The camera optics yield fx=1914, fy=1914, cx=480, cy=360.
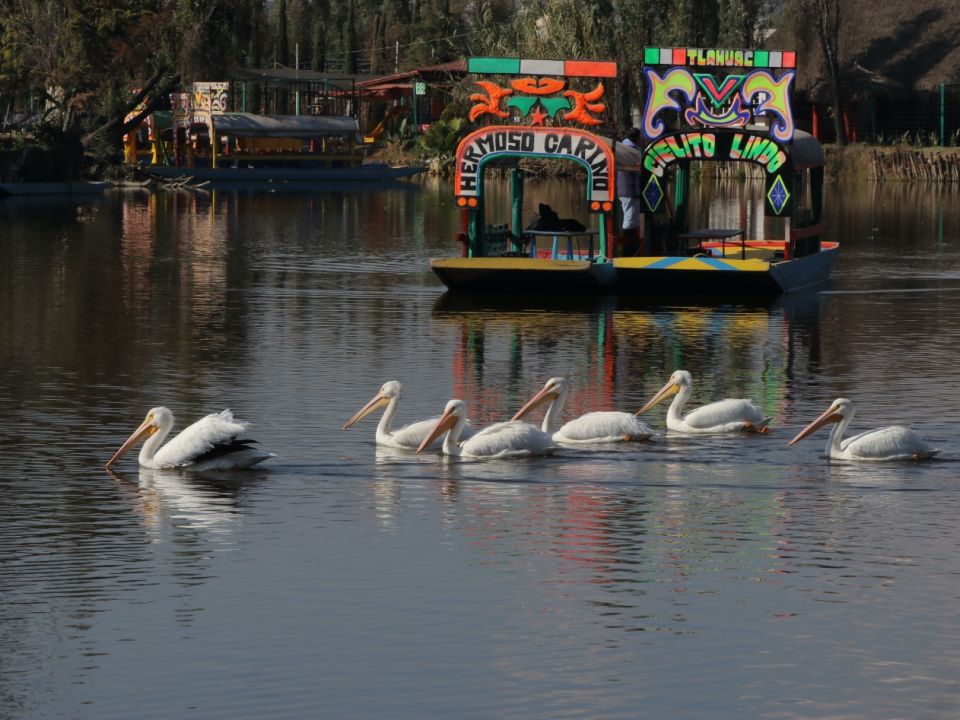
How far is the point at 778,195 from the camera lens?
91.0 feet

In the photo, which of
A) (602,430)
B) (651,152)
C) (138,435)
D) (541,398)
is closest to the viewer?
(138,435)

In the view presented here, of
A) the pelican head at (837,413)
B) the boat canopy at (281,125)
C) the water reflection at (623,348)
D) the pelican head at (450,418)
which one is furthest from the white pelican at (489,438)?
the boat canopy at (281,125)

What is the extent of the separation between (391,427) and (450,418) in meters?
1.53

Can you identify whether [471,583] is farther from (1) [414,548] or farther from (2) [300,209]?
(2) [300,209]

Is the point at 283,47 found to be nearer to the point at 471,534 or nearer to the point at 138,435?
the point at 138,435

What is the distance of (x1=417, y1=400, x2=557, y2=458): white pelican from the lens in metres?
15.5

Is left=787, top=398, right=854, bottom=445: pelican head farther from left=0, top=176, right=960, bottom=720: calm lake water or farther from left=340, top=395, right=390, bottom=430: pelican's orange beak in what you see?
left=340, top=395, right=390, bottom=430: pelican's orange beak

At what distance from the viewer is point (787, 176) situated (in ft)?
90.7

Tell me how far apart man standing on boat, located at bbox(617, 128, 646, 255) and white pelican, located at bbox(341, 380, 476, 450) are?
41.9 feet

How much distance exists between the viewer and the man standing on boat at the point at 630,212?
2914 centimetres

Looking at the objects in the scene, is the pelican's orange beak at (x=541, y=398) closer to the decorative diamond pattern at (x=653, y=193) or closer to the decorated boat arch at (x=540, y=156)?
the decorated boat arch at (x=540, y=156)

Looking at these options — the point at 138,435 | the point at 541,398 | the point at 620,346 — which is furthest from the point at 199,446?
the point at 620,346

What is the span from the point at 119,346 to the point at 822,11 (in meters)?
52.2

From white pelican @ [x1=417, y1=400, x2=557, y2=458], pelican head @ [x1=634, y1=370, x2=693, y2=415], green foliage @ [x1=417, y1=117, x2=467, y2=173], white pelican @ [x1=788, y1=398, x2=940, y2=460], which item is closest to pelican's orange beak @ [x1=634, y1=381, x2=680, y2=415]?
pelican head @ [x1=634, y1=370, x2=693, y2=415]
